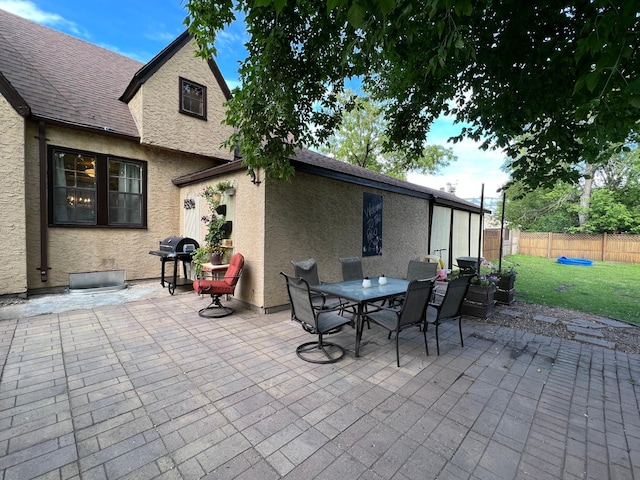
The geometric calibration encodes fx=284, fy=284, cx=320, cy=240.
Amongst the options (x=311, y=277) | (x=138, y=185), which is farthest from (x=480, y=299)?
(x=138, y=185)

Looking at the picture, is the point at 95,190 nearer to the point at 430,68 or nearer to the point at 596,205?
the point at 430,68

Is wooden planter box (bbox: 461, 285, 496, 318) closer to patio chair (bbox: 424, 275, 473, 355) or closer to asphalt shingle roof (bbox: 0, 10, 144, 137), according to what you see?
patio chair (bbox: 424, 275, 473, 355)

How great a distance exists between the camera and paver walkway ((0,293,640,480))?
196cm

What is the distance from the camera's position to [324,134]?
5.76 m

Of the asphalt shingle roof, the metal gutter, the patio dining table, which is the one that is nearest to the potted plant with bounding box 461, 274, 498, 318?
the patio dining table

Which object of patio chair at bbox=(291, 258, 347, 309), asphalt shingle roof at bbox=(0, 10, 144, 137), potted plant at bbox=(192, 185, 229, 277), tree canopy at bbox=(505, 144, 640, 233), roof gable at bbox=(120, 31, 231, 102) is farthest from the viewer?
tree canopy at bbox=(505, 144, 640, 233)

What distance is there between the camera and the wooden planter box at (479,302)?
5.39 meters

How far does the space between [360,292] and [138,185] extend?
279 inches

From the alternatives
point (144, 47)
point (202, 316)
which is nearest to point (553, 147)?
point (202, 316)

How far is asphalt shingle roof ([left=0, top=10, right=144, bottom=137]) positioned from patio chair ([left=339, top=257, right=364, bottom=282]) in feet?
21.4

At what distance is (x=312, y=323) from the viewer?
3.48 metres

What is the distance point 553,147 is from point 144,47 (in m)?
12.7

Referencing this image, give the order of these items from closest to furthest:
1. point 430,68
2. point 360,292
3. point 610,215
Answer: point 430,68 → point 360,292 → point 610,215

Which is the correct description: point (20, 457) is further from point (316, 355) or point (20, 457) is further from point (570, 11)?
point (570, 11)
